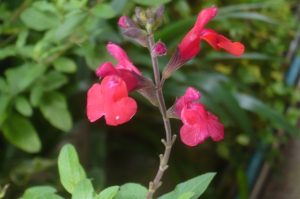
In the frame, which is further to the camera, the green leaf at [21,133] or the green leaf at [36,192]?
the green leaf at [21,133]

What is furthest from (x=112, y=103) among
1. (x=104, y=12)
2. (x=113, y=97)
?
(x=104, y=12)

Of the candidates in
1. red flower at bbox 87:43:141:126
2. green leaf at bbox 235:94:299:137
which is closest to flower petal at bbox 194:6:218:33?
red flower at bbox 87:43:141:126

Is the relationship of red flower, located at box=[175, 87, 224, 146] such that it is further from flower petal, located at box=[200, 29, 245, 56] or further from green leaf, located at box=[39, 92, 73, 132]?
green leaf, located at box=[39, 92, 73, 132]

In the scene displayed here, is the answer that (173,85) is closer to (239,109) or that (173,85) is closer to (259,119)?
(239,109)

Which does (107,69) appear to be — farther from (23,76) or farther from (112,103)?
(23,76)

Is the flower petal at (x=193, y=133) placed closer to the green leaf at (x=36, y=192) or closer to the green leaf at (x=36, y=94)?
the green leaf at (x=36, y=192)

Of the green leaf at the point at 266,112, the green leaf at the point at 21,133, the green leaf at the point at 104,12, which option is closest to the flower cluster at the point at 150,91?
the green leaf at the point at 104,12
